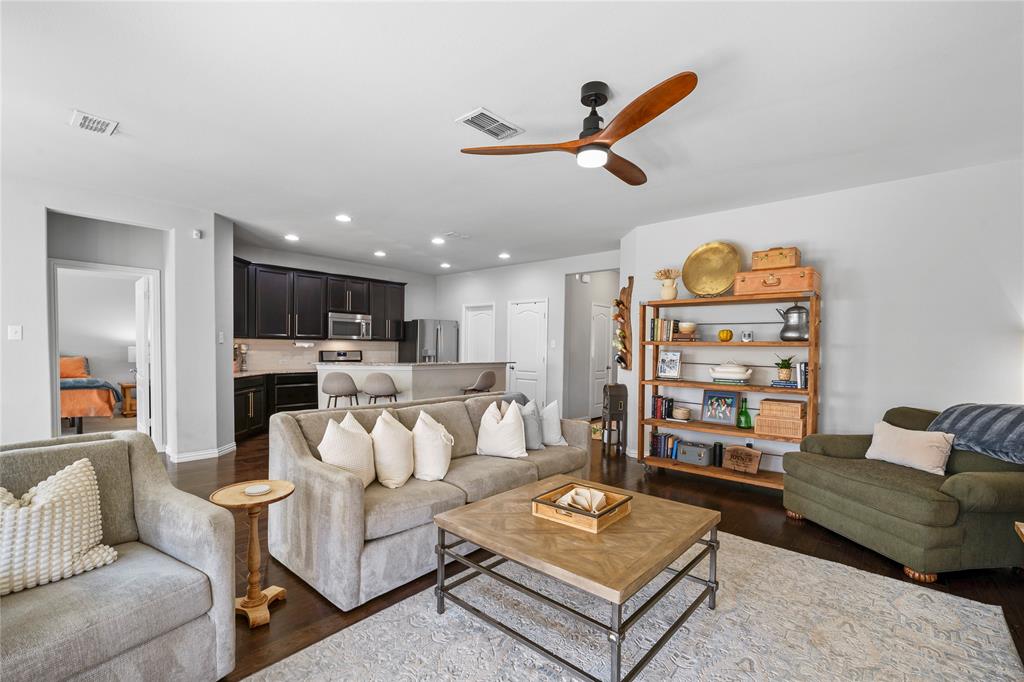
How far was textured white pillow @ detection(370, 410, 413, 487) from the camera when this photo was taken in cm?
265

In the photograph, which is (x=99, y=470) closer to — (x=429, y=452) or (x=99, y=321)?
(x=429, y=452)

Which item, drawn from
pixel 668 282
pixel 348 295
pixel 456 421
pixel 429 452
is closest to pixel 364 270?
pixel 348 295

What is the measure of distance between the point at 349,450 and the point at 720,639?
Result: 1.98 m

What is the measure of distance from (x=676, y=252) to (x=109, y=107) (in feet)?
15.3

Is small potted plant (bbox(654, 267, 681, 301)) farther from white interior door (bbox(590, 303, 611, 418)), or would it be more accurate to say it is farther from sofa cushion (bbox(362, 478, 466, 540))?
white interior door (bbox(590, 303, 611, 418))

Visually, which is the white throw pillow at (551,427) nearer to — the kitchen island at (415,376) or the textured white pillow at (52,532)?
the kitchen island at (415,376)

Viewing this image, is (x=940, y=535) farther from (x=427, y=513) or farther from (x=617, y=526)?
(x=427, y=513)

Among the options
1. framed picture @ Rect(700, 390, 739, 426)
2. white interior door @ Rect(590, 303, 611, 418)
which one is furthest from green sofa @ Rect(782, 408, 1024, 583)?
white interior door @ Rect(590, 303, 611, 418)

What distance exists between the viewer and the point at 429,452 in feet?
9.34

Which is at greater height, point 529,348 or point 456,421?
point 529,348

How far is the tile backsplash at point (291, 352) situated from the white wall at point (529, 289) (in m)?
1.60

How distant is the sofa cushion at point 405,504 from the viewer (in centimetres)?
227

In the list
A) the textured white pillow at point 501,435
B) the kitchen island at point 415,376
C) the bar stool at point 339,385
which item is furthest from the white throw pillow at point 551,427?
the bar stool at point 339,385

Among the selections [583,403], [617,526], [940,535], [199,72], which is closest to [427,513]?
[617,526]
